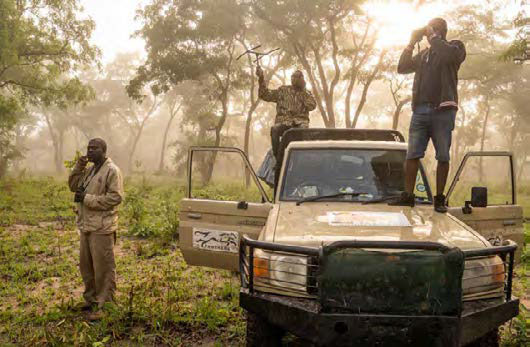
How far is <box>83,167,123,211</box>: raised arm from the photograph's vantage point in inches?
186

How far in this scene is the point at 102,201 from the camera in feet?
15.6

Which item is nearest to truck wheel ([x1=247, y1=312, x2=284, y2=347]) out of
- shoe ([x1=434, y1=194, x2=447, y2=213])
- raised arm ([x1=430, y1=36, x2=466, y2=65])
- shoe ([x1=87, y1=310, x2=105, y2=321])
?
shoe ([x1=434, y1=194, x2=447, y2=213])

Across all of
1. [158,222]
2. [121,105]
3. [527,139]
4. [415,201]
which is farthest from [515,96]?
[121,105]

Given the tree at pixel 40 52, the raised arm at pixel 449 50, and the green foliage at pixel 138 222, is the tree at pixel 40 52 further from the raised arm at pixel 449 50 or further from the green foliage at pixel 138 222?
the raised arm at pixel 449 50

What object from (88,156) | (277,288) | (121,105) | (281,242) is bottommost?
(277,288)

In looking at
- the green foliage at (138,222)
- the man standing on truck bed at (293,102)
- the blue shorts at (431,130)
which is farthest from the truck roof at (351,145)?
the green foliage at (138,222)

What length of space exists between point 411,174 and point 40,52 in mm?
15887

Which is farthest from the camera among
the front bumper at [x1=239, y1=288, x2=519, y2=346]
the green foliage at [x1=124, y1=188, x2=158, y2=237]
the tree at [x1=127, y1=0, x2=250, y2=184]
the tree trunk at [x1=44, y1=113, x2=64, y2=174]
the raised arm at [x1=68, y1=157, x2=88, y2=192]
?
the tree trunk at [x1=44, y1=113, x2=64, y2=174]

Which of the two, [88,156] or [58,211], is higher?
[88,156]

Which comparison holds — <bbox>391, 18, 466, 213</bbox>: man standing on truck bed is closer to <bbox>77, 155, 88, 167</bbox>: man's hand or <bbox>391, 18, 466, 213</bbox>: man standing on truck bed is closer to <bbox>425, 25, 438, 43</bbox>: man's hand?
<bbox>425, 25, 438, 43</bbox>: man's hand

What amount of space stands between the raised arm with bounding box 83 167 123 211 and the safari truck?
127cm

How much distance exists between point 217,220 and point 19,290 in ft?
9.41

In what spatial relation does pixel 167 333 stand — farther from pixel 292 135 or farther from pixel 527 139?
pixel 527 139

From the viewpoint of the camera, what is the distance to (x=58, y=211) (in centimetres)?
1162
